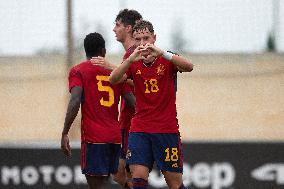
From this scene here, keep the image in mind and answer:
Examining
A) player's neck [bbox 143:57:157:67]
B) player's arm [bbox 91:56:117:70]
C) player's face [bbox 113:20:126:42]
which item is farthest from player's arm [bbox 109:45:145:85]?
player's face [bbox 113:20:126:42]

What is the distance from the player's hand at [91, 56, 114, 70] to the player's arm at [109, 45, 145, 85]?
58cm

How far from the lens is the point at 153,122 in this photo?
8742 millimetres

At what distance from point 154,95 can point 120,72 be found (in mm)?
380

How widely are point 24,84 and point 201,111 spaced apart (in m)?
3.93

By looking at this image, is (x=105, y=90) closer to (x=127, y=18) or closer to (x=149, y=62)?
(x=127, y=18)

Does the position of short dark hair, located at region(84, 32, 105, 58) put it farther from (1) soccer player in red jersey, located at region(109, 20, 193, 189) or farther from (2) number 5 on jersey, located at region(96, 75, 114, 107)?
(1) soccer player in red jersey, located at region(109, 20, 193, 189)

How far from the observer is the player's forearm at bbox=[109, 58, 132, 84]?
857cm

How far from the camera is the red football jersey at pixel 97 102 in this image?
960cm

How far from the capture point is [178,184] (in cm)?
877

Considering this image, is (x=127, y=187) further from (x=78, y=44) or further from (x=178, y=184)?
(x=78, y=44)

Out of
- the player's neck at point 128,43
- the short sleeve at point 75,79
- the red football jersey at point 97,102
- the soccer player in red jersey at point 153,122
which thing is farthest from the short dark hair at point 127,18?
the soccer player in red jersey at point 153,122

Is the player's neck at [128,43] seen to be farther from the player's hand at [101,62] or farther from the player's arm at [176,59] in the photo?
the player's arm at [176,59]

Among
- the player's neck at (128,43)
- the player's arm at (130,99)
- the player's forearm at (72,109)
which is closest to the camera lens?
the player's forearm at (72,109)

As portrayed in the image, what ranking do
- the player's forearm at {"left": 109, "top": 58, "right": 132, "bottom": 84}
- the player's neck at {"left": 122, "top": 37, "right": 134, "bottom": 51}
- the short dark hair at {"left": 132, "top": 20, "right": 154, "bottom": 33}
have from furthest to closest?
1. the player's neck at {"left": 122, "top": 37, "right": 134, "bottom": 51}
2. the short dark hair at {"left": 132, "top": 20, "right": 154, "bottom": 33}
3. the player's forearm at {"left": 109, "top": 58, "right": 132, "bottom": 84}
